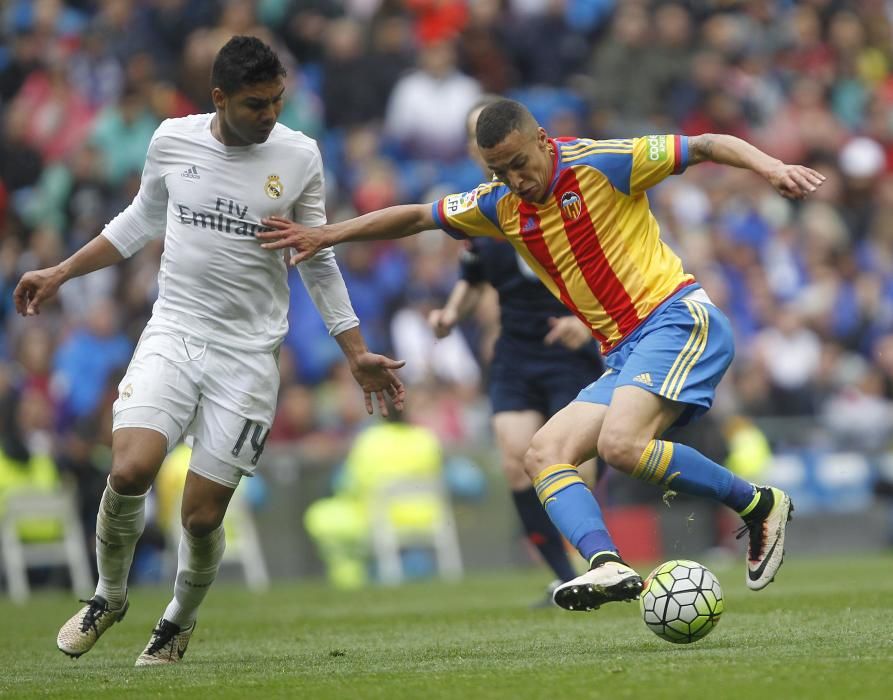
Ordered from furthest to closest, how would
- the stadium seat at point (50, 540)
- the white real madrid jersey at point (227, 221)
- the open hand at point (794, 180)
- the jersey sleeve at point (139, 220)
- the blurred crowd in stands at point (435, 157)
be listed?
the blurred crowd in stands at point (435, 157), the stadium seat at point (50, 540), the jersey sleeve at point (139, 220), the white real madrid jersey at point (227, 221), the open hand at point (794, 180)

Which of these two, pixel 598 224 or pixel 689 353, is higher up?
pixel 598 224

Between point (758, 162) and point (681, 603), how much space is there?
1905 mm

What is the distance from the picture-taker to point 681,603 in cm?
670

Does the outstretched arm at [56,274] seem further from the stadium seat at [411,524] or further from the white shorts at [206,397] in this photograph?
the stadium seat at [411,524]

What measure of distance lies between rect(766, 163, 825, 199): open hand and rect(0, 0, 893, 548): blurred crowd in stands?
8081 millimetres

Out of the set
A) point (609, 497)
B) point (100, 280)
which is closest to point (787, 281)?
point (609, 497)

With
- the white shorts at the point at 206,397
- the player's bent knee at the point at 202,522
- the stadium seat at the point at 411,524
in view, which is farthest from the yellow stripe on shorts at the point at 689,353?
the stadium seat at the point at 411,524

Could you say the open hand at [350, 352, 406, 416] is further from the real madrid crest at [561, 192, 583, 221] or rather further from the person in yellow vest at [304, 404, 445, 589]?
the person in yellow vest at [304, 404, 445, 589]

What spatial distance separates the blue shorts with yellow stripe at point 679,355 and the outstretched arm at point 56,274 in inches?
93.8

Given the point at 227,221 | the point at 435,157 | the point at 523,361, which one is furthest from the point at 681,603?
the point at 435,157

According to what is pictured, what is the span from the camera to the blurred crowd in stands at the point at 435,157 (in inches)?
644

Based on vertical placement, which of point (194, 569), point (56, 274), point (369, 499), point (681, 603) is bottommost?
point (369, 499)

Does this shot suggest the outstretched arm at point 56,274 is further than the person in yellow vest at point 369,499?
No

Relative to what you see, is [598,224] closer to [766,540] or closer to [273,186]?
[273,186]
